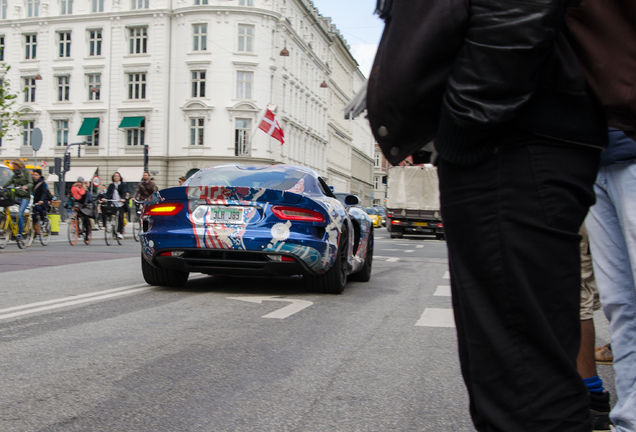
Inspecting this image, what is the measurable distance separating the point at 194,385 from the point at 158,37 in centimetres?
5181

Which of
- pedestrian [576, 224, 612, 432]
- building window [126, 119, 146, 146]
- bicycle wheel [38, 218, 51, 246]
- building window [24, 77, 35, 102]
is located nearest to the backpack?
pedestrian [576, 224, 612, 432]

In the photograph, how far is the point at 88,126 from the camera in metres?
53.1

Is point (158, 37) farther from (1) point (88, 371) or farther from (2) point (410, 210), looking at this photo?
(1) point (88, 371)

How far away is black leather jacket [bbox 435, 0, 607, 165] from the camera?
1514 millimetres

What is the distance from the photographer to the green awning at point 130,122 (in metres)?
52.1

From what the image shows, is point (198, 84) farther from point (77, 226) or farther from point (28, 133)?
point (77, 226)

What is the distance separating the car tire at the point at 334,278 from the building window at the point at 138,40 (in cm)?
4791

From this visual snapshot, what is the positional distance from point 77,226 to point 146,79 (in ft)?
120

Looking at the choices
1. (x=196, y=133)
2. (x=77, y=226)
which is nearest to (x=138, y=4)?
(x=196, y=133)

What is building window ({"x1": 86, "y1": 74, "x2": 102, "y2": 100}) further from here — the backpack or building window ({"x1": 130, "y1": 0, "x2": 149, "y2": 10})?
the backpack

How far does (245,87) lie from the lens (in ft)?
174

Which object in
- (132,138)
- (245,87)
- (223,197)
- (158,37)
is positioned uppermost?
(158,37)

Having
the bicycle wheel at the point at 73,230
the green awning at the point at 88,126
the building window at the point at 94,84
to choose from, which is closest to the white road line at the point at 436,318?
the bicycle wheel at the point at 73,230

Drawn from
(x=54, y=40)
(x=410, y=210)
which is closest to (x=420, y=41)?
(x=410, y=210)
